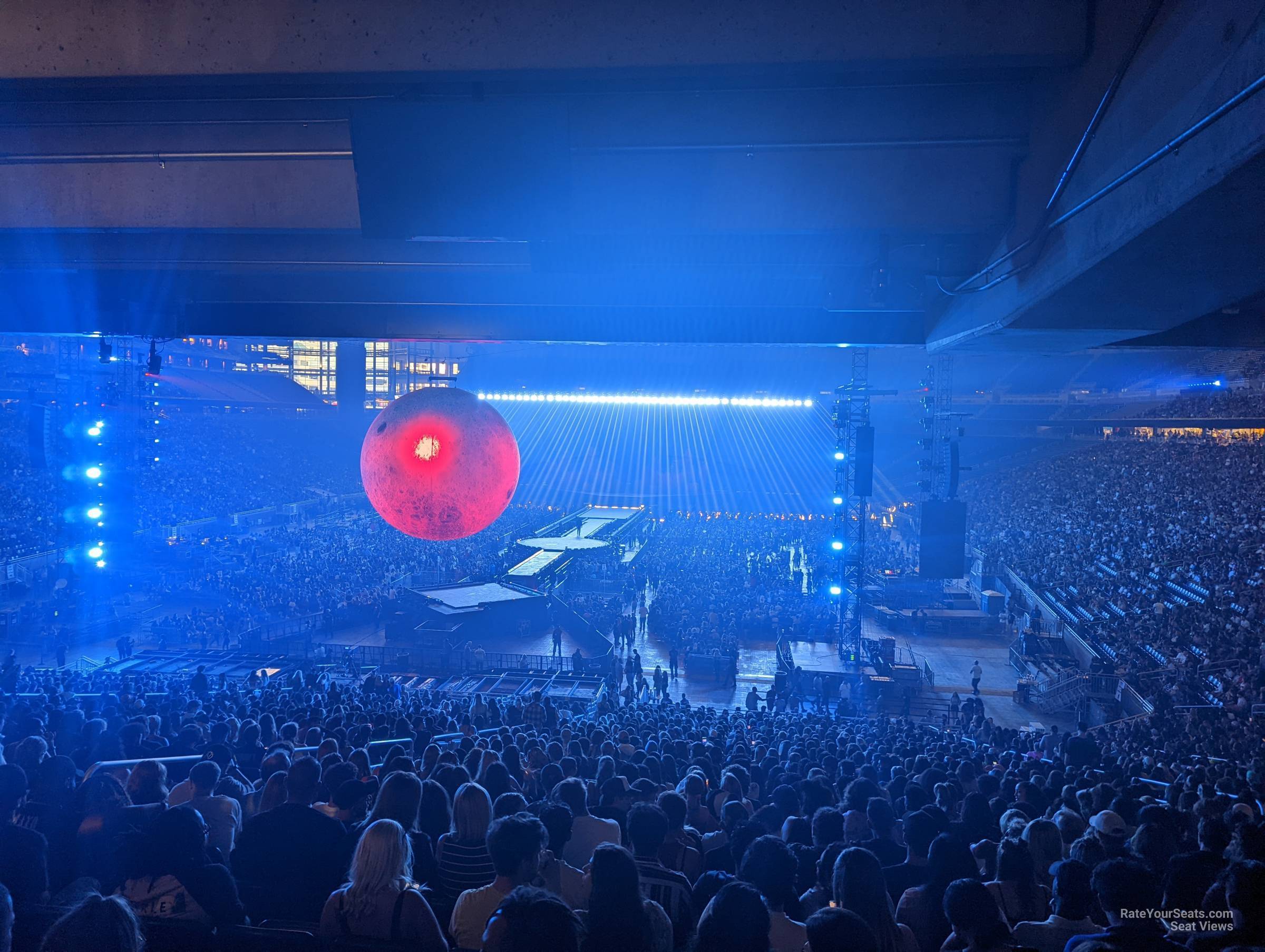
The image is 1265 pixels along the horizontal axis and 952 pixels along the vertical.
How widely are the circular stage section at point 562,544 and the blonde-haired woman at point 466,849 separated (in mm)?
22265

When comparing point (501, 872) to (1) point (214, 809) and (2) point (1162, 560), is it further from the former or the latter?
(2) point (1162, 560)

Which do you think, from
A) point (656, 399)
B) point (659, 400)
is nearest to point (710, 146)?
point (656, 399)

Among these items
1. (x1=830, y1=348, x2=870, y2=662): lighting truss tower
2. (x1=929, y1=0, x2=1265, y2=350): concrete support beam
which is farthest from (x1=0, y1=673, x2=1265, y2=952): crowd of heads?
(x1=830, y1=348, x2=870, y2=662): lighting truss tower

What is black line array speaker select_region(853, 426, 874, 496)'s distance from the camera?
47.0 feet

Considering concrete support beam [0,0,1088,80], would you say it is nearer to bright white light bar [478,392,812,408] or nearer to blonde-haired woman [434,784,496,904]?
blonde-haired woman [434,784,496,904]

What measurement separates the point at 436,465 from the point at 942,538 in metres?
10.9

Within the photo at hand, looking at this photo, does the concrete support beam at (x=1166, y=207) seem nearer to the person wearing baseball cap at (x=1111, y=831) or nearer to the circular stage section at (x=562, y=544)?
the person wearing baseball cap at (x=1111, y=831)

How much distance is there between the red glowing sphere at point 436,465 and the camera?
366 centimetres

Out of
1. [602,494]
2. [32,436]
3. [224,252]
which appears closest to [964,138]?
[224,252]

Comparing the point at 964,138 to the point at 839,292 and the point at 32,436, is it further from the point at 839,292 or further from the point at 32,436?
the point at 32,436

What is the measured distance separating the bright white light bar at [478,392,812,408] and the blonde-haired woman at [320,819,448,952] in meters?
38.0

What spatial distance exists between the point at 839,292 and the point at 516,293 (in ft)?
7.25

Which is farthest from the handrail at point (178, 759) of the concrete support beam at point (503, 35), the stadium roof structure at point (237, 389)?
the stadium roof structure at point (237, 389)

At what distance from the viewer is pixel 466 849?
3.23 metres
